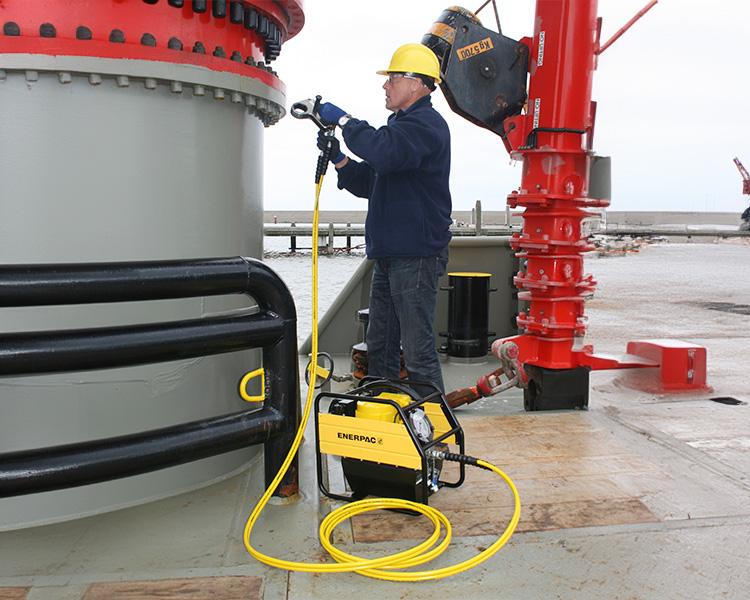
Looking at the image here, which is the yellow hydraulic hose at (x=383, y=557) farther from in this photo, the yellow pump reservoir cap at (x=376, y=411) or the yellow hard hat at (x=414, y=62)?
the yellow hard hat at (x=414, y=62)

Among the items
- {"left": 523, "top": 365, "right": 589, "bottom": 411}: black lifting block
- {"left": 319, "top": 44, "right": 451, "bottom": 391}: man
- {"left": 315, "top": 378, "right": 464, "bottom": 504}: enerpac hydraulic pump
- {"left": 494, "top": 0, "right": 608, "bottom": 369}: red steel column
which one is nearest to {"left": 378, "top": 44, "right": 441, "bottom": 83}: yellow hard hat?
{"left": 319, "top": 44, "right": 451, "bottom": 391}: man

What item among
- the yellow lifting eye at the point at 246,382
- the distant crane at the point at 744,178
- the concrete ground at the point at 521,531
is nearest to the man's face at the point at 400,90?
the concrete ground at the point at 521,531

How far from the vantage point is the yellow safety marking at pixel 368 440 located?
254 cm

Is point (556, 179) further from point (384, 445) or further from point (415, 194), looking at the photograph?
point (384, 445)

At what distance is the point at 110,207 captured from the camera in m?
2.54

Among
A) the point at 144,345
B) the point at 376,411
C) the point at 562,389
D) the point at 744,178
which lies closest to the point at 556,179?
the point at 562,389

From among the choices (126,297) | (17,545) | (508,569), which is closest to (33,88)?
(126,297)

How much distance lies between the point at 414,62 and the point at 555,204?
119cm

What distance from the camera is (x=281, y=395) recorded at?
253 centimetres

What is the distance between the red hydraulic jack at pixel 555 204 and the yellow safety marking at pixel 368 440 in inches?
66.5

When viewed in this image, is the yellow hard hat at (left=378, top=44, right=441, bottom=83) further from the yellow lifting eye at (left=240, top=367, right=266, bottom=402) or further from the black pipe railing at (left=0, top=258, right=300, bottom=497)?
the yellow lifting eye at (left=240, top=367, right=266, bottom=402)

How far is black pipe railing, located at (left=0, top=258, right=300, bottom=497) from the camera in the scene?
1932mm

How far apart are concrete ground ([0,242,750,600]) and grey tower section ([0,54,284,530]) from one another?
0.98 feet

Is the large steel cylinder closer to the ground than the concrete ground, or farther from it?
farther from it
